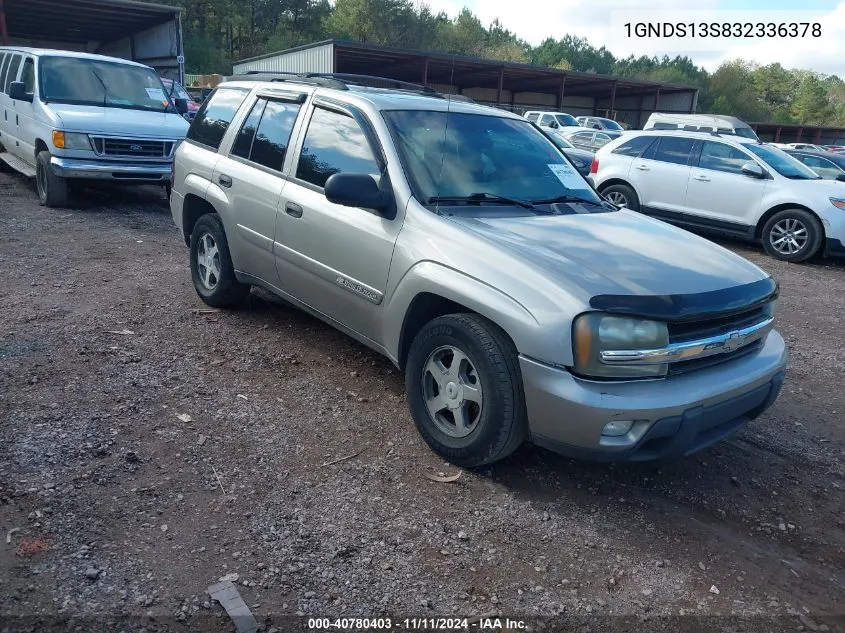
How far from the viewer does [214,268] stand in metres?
5.43

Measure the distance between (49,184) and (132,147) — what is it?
1.21 m

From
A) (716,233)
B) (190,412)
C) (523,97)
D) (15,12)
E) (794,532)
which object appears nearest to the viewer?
(794,532)

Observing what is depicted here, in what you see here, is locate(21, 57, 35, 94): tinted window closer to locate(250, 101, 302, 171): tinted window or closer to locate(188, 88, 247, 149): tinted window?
locate(188, 88, 247, 149): tinted window

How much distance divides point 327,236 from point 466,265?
1.14 metres

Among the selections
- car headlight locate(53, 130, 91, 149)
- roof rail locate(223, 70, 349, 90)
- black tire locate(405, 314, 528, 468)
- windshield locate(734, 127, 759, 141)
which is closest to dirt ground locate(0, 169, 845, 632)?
black tire locate(405, 314, 528, 468)

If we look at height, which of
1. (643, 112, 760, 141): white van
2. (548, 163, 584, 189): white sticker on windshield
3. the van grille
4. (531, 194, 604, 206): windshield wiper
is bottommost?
the van grille

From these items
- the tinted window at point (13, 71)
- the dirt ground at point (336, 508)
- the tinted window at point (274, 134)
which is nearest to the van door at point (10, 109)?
the tinted window at point (13, 71)

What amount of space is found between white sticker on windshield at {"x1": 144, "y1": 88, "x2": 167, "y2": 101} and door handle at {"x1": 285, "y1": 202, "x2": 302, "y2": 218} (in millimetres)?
6951

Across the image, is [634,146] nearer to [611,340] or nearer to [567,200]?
[567,200]

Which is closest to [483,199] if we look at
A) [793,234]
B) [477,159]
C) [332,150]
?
[477,159]

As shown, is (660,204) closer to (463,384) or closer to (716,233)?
(716,233)

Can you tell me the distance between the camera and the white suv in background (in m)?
9.30

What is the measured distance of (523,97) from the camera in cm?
4500

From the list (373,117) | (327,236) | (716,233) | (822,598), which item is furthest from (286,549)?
(716,233)
